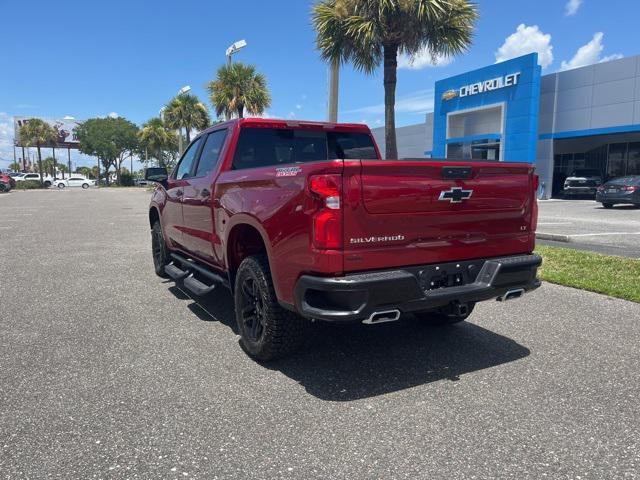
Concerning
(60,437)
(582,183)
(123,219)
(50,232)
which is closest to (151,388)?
(60,437)

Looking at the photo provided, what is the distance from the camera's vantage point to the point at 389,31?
554 inches

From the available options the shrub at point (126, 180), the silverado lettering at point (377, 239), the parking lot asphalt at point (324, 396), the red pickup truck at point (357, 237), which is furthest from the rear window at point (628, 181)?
the shrub at point (126, 180)

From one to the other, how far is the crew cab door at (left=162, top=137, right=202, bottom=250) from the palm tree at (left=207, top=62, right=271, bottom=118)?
70.8 feet

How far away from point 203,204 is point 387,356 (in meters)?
2.28

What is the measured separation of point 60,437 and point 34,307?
332 centimetres

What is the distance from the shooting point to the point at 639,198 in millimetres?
19047

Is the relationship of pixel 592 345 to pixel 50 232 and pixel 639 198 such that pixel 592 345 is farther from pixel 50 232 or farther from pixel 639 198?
pixel 639 198

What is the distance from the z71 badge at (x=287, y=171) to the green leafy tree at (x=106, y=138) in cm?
7384

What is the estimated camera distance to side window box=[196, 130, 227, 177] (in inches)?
198

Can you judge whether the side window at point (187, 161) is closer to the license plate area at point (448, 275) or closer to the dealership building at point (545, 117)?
the license plate area at point (448, 275)

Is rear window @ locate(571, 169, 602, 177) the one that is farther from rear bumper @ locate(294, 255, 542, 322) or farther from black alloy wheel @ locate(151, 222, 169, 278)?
rear bumper @ locate(294, 255, 542, 322)

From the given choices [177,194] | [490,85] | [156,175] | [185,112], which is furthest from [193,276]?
[185,112]

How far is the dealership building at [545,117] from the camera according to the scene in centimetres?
2594

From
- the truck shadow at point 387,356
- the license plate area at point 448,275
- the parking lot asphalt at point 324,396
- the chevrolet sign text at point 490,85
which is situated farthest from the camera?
the chevrolet sign text at point 490,85
